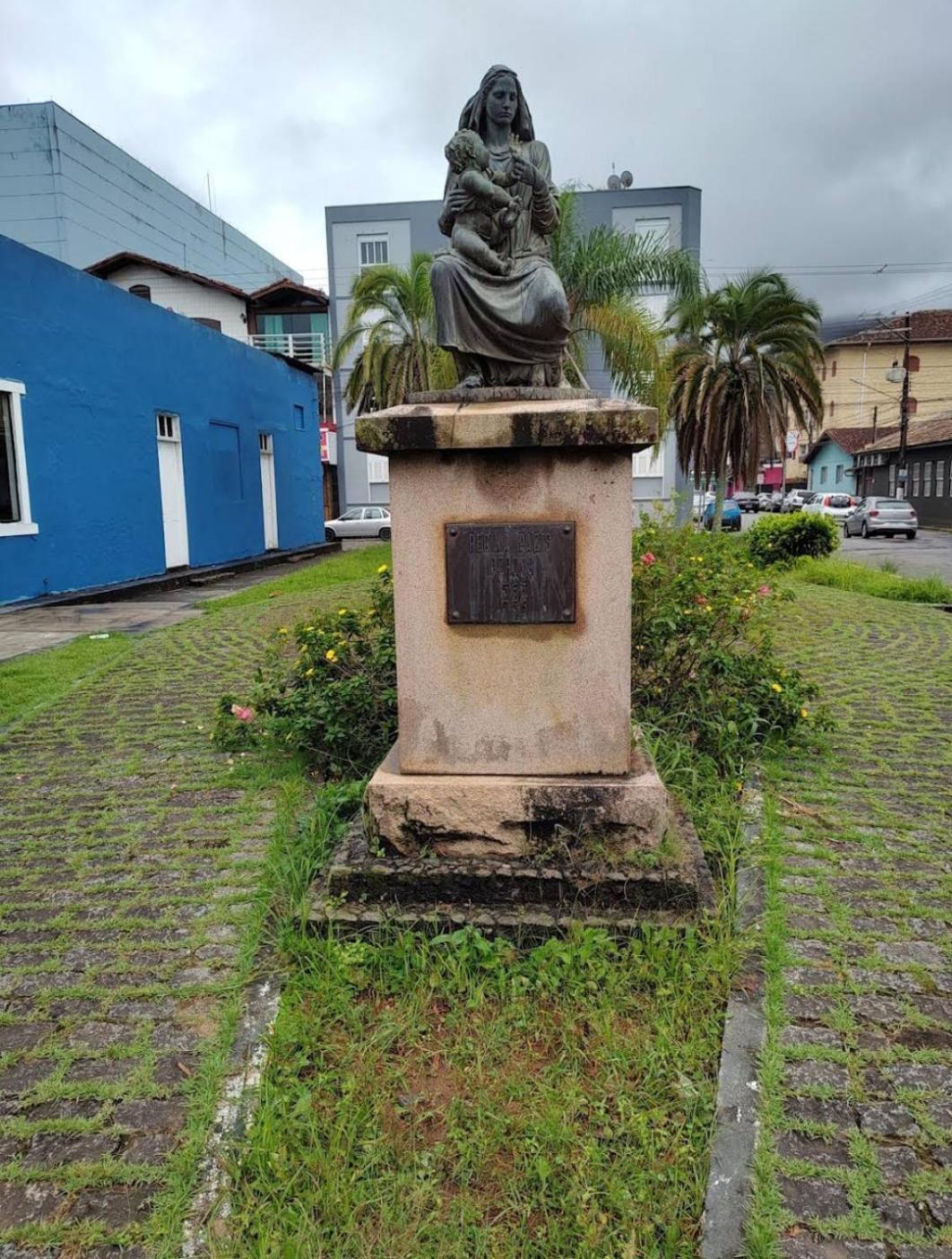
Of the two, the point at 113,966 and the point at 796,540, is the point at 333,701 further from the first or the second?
the point at 796,540

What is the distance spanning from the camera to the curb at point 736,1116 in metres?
1.92

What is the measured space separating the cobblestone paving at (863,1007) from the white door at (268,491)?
611 inches

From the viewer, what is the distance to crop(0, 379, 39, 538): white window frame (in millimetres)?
10367

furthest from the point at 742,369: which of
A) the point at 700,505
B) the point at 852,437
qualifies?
the point at 852,437

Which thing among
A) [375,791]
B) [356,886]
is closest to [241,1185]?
[356,886]

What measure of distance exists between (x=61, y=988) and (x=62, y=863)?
937 millimetres

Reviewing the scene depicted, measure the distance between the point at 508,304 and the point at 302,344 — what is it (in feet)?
96.3

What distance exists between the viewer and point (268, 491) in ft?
62.2

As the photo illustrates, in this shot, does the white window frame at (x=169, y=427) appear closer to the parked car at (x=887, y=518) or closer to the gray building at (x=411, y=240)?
the gray building at (x=411, y=240)

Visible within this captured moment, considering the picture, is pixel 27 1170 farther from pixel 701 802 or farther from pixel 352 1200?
pixel 701 802

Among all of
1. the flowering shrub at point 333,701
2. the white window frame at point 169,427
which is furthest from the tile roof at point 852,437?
the flowering shrub at point 333,701

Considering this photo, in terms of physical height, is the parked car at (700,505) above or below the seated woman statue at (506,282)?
below

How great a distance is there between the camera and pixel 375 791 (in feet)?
10.0

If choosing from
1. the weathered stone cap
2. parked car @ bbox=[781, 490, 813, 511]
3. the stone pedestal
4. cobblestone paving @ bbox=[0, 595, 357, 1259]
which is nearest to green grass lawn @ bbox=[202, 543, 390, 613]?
cobblestone paving @ bbox=[0, 595, 357, 1259]
